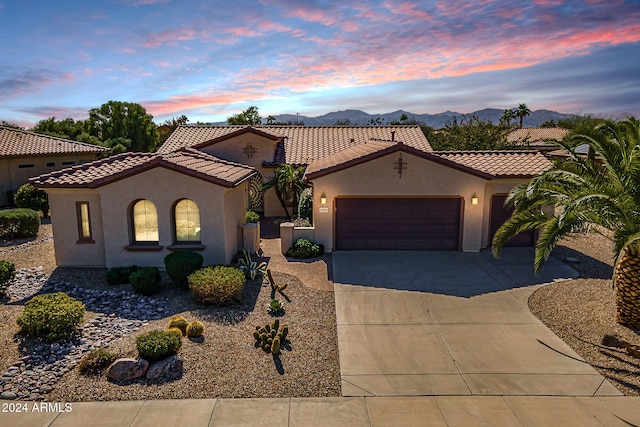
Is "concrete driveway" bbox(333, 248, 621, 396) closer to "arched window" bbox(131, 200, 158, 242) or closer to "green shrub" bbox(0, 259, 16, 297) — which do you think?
"arched window" bbox(131, 200, 158, 242)

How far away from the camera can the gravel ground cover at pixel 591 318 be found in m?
9.09

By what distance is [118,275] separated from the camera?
13.7 m

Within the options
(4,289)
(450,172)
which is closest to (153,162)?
(4,289)

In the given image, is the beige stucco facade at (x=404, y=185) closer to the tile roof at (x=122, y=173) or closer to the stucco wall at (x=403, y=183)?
the stucco wall at (x=403, y=183)

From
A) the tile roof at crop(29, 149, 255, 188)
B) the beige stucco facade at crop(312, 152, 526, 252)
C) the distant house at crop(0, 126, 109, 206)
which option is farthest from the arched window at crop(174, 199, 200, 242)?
the distant house at crop(0, 126, 109, 206)

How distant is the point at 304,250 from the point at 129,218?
20.1 ft

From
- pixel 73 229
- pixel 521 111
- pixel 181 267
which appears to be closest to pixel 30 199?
pixel 73 229

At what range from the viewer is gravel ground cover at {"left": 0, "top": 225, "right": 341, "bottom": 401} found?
27.1 ft

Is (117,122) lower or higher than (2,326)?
higher

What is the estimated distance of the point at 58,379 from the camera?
8.60 meters

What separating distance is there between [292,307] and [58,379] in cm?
553

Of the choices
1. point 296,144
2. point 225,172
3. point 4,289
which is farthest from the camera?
point 296,144

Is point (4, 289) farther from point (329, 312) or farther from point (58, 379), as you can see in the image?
point (329, 312)

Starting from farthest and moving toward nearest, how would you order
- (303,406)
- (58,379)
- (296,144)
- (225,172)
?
(296,144) < (225,172) < (58,379) < (303,406)
